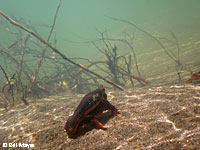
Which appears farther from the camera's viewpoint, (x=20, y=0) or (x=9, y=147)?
(x=20, y=0)

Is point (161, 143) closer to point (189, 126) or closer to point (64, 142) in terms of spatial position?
point (189, 126)

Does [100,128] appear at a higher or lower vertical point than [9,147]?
higher

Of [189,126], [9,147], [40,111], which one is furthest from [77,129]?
[40,111]

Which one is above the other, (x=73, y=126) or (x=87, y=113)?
(x=87, y=113)

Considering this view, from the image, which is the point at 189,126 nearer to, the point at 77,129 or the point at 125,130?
the point at 125,130

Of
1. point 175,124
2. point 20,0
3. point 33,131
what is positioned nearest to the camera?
point 175,124

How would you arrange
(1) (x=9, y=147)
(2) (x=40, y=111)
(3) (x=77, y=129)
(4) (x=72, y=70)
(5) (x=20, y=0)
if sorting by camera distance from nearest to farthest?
1. (3) (x=77, y=129)
2. (1) (x=9, y=147)
3. (2) (x=40, y=111)
4. (4) (x=72, y=70)
5. (5) (x=20, y=0)

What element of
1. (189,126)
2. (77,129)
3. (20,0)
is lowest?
(77,129)

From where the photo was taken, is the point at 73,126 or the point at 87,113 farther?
the point at 87,113

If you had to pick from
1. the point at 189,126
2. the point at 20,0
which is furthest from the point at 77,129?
the point at 20,0
